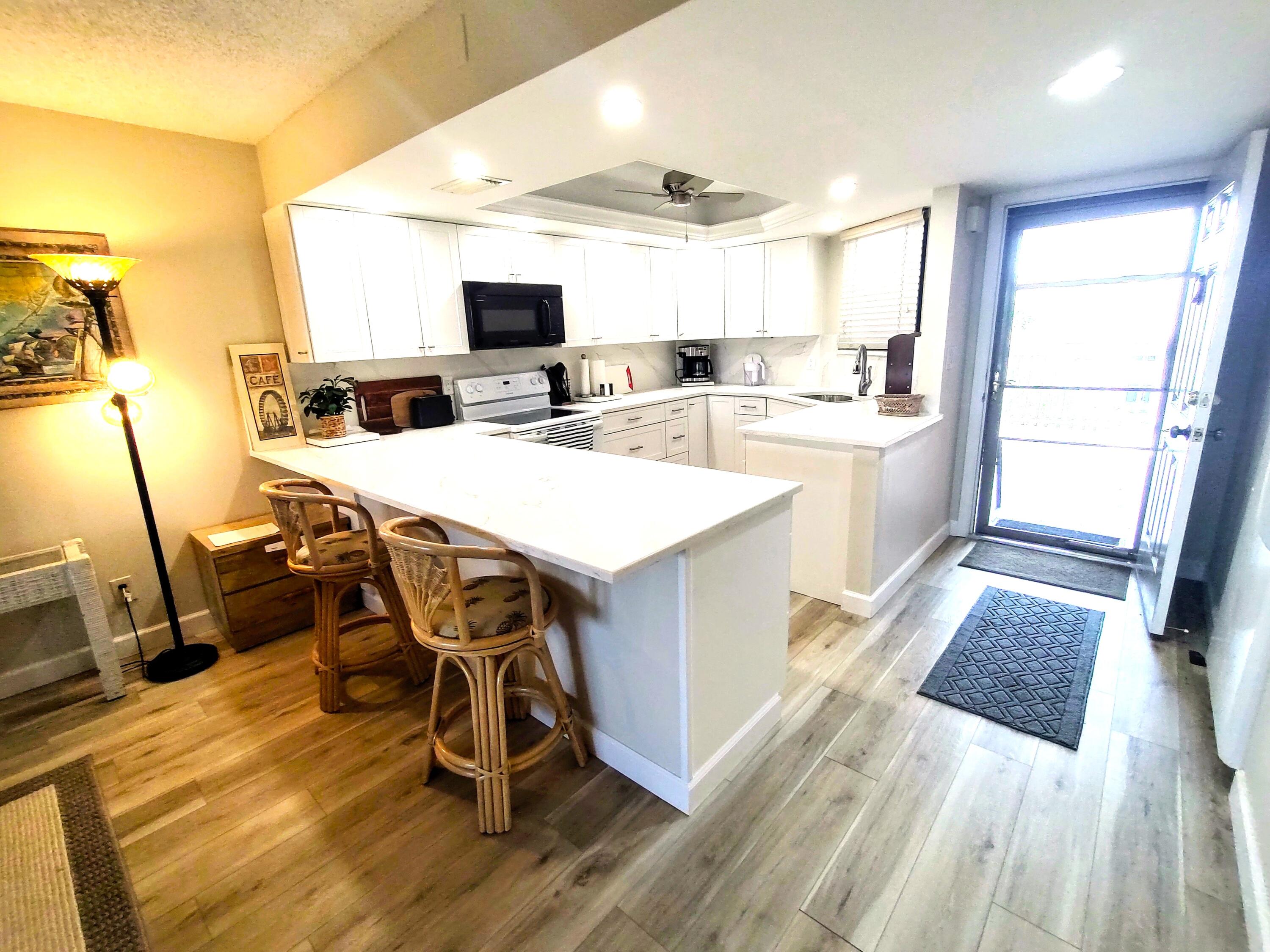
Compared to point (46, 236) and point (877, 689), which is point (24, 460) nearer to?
point (46, 236)

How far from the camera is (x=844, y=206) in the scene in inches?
136

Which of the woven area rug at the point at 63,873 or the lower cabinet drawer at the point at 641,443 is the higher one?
the lower cabinet drawer at the point at 641,443

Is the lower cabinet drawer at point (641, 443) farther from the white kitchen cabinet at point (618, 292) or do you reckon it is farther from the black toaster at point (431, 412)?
the black toaster at point (431, 412)

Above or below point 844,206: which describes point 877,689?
below

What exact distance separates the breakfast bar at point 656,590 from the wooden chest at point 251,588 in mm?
1018

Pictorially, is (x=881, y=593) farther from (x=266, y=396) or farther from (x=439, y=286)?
(x=266, y=396)

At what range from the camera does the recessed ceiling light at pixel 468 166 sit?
87.5 inches

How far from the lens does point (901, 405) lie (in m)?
3.25

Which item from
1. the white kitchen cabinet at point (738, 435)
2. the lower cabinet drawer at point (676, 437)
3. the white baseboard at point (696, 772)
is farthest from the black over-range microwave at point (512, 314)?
the white baseboard at point (696, 772)

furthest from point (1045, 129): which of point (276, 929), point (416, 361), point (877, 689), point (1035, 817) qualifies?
point (276, 929)

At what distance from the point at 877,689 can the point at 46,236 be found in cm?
405

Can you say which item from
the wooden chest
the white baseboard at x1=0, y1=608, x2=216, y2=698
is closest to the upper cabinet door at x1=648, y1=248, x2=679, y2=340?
the wooden chest

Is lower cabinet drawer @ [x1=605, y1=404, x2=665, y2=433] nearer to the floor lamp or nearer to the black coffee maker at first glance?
the black coffee maker

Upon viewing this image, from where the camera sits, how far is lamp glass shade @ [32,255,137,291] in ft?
6.83
